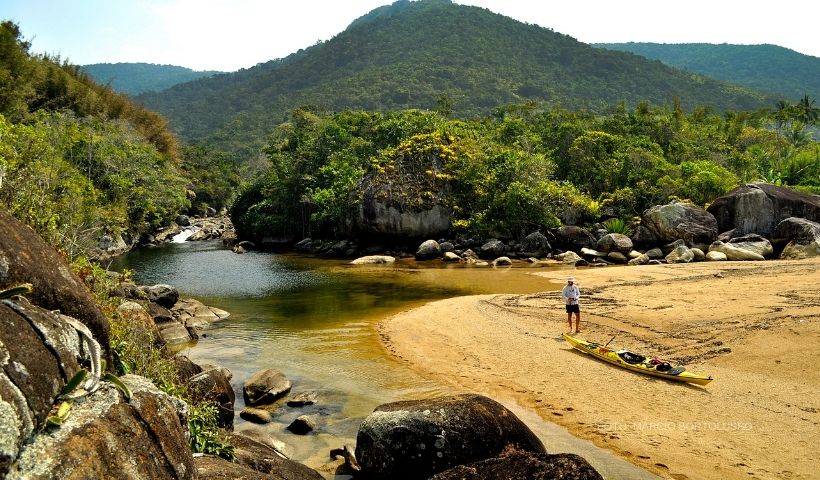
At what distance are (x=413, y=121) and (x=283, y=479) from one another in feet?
164

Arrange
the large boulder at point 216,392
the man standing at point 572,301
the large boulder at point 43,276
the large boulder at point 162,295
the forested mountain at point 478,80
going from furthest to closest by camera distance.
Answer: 1. the forested mountain at point 478,80
2. the large boulder at point 162,295
3. the man standing at point 572,301
4. the large boulder at point 216,392
5. the large boulder at point 43,276

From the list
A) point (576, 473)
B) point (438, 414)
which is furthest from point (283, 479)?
point (576, 473)

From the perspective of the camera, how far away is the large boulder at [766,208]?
129ft

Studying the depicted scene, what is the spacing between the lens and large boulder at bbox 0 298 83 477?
443cm

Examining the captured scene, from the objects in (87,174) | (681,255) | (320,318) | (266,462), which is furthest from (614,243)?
(87,174)

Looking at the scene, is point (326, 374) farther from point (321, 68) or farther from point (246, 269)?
point (321, 68)

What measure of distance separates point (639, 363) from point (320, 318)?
13652 millimetres

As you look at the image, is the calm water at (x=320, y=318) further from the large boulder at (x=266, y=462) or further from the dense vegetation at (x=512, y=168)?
the dense vegetation at (x=512, y=168)

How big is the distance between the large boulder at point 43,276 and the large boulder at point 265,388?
7505mm

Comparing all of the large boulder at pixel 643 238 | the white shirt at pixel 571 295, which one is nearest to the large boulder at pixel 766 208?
the large boulder at pixel 643 238

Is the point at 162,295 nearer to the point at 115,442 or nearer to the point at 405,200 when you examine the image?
the point at 115,442

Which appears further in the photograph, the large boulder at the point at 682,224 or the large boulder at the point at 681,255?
the large boulder at the point at 682,224

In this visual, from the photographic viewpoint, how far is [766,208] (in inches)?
1545

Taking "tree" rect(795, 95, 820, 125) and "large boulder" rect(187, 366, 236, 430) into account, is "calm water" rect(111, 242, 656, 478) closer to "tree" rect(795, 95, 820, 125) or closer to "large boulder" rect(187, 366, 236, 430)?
"large boulder" rect(187, 366, 236, 430)
